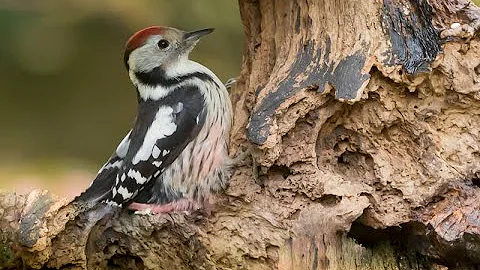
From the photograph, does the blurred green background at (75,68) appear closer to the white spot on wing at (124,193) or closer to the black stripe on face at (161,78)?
the black stripe on face at (161,78)

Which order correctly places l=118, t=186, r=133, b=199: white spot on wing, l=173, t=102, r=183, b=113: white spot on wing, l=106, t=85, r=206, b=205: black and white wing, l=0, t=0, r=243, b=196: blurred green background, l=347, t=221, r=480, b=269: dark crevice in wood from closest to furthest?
l=347, t=221, r=480, b=269: dark crevice in wood
l=118, t=186, r=133, b=199: white spot on wing
l=106, t=85, r=206, b=205: black and white wing
l=173, t=102, r=183, b=113: white spot on wing
l=0, t=0, r=243, b=196: blurred green background

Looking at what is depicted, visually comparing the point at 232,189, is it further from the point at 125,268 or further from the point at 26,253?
the point at 26,253

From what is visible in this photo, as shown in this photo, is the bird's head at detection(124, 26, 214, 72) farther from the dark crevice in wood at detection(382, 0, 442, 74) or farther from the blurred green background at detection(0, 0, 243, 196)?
the blurred green background at detection(0, 0, 243, 196)

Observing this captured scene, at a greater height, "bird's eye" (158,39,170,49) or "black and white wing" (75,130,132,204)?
"bird's eye" (158,39,170,49)

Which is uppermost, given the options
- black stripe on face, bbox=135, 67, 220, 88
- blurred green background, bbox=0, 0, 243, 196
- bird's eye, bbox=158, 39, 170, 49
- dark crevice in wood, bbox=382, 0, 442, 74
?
dark crevice in wood, bbox=382, 0, 442, 74

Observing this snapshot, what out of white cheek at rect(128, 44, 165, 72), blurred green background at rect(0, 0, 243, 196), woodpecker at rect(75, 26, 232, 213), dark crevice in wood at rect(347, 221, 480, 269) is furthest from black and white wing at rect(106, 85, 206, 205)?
blurred green background at rect(0, 0, 243, 196)

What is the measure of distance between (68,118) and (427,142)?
154 inches

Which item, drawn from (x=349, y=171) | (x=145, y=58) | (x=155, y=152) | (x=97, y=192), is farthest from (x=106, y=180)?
(x=349, y=171)

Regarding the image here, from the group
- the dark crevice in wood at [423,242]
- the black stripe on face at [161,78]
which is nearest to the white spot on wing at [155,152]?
the black stripe on face at [161,78]

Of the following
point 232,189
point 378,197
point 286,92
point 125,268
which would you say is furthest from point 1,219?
point 378,197

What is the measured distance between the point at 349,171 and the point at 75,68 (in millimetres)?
3790

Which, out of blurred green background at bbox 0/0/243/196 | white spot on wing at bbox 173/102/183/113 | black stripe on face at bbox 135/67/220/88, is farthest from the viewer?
blurred green background at bbox 0/0/243/196

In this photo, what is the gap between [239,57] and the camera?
6.11 meters

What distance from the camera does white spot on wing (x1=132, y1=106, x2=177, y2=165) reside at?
3.38 metres
